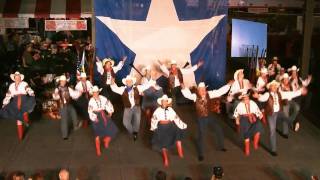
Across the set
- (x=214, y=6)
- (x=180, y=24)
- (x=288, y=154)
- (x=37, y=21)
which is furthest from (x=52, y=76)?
(x=288, y=154)

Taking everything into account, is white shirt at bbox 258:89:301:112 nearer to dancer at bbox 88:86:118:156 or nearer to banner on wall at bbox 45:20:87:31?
dancer at bbox 88:86:118:156

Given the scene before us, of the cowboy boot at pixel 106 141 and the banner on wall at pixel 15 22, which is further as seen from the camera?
the banner on wall at pixel 15 22

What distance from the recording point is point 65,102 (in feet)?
39.9

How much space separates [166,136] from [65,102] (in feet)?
9.51

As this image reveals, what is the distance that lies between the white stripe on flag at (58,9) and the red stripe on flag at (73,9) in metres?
0.12

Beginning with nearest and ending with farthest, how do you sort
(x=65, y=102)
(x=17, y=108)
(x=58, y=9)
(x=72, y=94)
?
(x=17, y=108) → (x=65, y=102) → (x=72, y=94) → (x=58, y=9)

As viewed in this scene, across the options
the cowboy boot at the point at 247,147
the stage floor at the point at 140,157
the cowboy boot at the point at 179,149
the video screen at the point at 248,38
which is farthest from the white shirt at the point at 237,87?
the video screen at the point at 248,38

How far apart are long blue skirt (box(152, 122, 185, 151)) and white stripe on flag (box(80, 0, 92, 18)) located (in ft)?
18.2

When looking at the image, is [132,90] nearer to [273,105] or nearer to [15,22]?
[273,105]

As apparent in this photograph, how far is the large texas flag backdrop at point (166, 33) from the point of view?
14969mm

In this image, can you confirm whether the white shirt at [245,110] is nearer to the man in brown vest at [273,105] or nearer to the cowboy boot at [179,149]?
the man in brown vest at [273,105]

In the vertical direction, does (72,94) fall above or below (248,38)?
below

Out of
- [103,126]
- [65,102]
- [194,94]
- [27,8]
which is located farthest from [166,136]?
[27,8]

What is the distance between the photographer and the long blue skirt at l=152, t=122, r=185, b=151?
1080 cm
